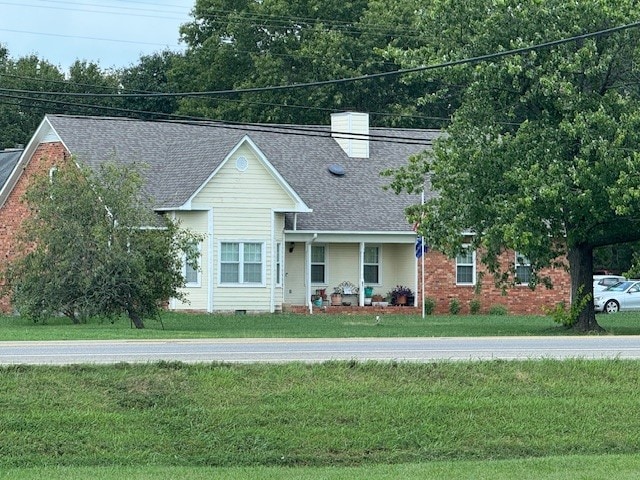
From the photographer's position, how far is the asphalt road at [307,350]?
1970cm

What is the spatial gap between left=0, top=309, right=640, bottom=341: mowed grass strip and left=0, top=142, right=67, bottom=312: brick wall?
4870 millimetres

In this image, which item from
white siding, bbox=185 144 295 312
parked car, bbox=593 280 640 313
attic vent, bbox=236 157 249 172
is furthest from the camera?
parked car, bbox=593 280 640 313

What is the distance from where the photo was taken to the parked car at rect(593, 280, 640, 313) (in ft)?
164

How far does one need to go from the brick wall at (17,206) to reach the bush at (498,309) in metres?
15.6

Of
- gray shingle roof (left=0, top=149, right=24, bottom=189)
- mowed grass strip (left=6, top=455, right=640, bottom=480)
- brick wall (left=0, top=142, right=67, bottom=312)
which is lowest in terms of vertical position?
mowed grass strip (left=6, top=455, right=640, bottom=480)

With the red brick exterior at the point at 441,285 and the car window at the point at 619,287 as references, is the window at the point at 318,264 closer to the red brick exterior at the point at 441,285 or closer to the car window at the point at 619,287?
the red brick exterior at the point at 441,285

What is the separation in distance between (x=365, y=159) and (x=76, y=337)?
2534cm

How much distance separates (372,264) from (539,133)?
17.6m

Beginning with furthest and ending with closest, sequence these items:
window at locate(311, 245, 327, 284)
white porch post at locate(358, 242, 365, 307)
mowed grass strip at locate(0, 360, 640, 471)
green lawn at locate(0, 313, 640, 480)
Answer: window at locate(311, 245, 327, 284) < white porch post at locate(358, 242, 365, 307) < mowed grass strip at locate(0, 360, 640, 471) < green lawn at locate(0, 313, 640, 480)

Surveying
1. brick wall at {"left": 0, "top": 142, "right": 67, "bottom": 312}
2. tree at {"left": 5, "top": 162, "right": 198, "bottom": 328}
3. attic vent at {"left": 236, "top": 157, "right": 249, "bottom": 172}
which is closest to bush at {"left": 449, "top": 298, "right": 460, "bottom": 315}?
attic vent at {"left": 236, "top": 157, "right": 249, "bottom": 172}

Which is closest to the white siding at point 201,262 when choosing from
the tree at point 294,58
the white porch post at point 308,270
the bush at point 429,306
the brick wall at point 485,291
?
the white porch post at point 308,270

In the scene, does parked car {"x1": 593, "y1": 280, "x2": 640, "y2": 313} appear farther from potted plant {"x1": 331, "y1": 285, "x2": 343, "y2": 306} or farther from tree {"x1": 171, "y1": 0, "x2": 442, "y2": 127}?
tree {"x1": 171, "y1": 0, "x2": 442, "y2": 127}

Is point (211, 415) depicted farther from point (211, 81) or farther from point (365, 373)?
point (211, 81)

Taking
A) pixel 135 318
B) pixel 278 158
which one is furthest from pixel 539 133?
pixel 278 158
